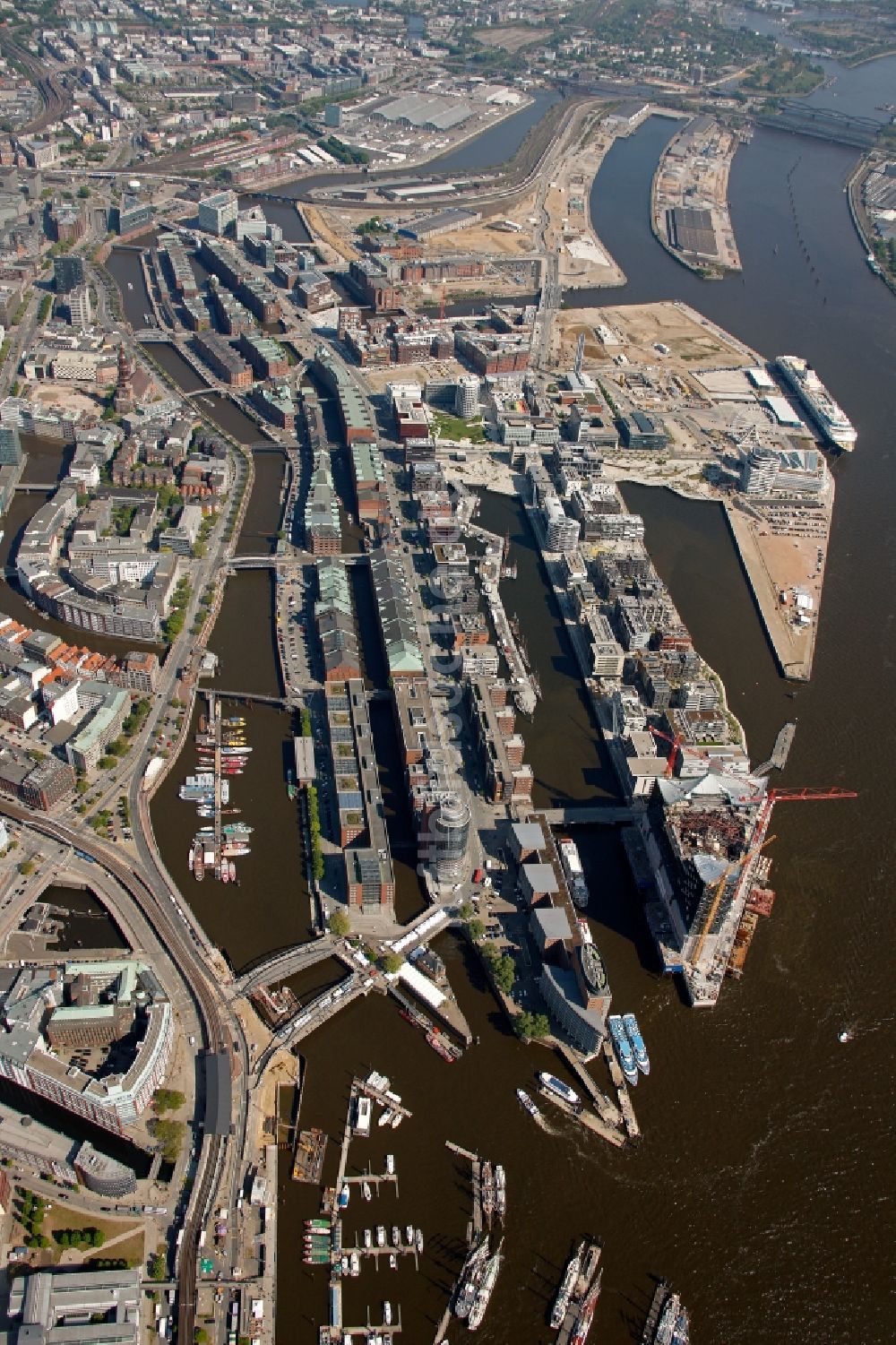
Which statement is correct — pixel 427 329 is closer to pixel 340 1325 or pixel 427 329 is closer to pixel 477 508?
pixel 477 508

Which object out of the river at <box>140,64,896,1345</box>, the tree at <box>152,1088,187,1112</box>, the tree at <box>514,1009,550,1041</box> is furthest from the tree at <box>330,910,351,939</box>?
the tree at <box>152,1088,187,1112</box>

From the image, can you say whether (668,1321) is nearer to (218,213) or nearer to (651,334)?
(651,334)

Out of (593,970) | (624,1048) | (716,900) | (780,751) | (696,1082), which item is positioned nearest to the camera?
(696,1082)

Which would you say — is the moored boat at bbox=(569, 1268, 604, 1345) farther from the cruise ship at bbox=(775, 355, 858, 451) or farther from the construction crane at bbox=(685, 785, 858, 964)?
the cruise ship at bbox=(775, 355, 858, 451)

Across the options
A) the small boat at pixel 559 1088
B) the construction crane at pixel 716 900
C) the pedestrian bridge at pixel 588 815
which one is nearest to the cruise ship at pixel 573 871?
the pedestrian bridge at pixel 588 815

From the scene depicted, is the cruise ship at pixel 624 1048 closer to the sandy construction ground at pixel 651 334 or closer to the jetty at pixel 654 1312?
the jetty at pixel 654 1312

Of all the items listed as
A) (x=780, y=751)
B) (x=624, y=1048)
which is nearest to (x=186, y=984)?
(x=624, y=1048)
